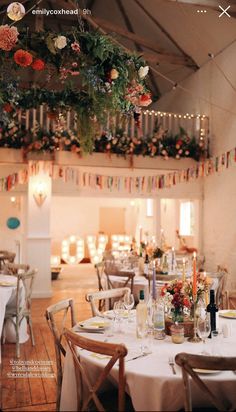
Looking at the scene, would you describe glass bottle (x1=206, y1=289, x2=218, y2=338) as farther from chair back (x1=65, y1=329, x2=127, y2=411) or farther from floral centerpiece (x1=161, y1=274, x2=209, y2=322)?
chair back (x1=65, y1=329, x2=127, y2=411)

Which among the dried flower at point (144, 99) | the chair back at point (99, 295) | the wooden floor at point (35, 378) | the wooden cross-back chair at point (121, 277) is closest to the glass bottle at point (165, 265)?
the wooden cross-back chair at point (121, 277)

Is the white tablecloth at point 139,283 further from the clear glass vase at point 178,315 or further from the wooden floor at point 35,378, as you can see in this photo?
the clear glass vase at point 178,315

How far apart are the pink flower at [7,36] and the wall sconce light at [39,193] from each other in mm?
4779

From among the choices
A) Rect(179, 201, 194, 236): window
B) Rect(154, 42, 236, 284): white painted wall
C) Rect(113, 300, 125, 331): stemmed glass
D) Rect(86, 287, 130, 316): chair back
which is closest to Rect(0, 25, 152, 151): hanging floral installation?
Rect(86, 287, 130, 316): chair back

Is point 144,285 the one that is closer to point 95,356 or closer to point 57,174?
point 95,356

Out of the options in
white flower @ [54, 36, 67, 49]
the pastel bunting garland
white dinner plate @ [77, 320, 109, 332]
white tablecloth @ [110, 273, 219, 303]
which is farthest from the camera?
the pastel bunting garland

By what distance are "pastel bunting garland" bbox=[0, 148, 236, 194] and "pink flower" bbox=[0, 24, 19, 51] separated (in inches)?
180

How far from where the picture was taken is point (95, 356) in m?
2.33

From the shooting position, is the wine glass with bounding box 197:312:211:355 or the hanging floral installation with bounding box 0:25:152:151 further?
the hanging floral installation with bounding box 0:25:152:151

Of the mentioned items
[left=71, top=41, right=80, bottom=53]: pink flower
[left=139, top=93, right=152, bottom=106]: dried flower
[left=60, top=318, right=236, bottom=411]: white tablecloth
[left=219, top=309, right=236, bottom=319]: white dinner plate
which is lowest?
[left=60, top=318, right=236, bottom=411]: white tablecloth

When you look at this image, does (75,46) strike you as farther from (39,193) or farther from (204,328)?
(39,193)

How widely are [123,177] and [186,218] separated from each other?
257 centimetres

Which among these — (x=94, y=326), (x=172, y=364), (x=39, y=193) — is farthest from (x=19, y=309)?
(x=39, y=193)

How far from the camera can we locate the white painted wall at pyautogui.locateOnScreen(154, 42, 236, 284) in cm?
786
